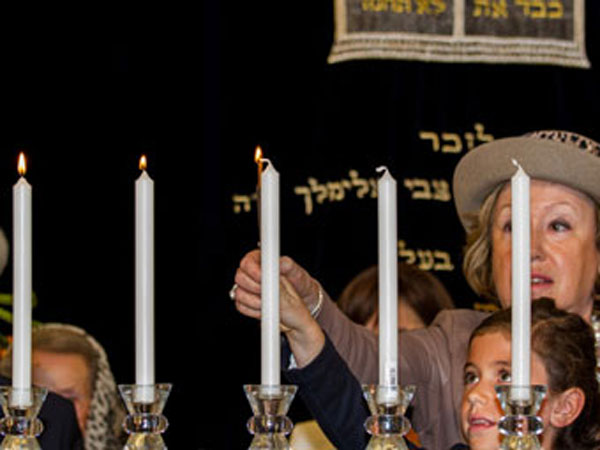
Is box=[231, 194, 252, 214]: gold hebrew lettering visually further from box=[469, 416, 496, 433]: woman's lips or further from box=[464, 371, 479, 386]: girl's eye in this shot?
box=[469, 416, 496, 433]: woman's lips

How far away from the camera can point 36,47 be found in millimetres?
4184

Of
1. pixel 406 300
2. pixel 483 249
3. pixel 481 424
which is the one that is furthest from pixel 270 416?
pixel 406 300

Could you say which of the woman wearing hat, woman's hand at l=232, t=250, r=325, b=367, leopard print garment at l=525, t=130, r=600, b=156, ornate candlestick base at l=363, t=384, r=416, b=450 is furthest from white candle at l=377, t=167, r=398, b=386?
leopard print garment at l=525, t=130, r=600, b=156

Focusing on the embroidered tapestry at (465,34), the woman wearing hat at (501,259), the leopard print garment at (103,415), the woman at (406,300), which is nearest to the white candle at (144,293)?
the woman wearing hat at (501,259)

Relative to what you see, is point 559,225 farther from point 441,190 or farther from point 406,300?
point 441,190

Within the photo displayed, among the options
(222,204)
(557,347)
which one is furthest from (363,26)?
(557,347)

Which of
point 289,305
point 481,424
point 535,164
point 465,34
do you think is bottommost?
point 481,424

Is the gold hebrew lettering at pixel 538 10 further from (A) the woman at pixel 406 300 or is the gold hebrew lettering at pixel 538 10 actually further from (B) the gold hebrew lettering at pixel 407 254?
(A) the woman at pixel 406 300

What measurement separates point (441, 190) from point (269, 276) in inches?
124

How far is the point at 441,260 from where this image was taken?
4.38m

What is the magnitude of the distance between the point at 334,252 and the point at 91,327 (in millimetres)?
722

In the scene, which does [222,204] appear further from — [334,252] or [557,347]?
[557,347]

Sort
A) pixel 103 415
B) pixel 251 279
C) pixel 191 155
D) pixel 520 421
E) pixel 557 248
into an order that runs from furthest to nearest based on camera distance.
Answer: pixel 191 155
pixel 103 415
pixel 557 248
pixel 251 279
pixel 520 421

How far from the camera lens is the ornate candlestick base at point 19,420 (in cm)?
124
